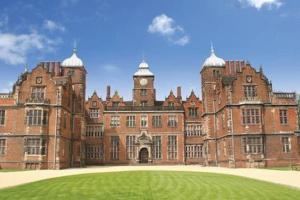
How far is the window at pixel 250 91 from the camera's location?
4041 cm

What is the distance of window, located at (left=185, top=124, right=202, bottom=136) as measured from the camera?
55631 mm

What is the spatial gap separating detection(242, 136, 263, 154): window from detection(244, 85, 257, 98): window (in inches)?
211

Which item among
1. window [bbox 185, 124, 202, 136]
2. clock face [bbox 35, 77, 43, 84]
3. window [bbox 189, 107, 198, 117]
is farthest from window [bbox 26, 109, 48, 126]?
window [bbox 189, 107, 198, 117]

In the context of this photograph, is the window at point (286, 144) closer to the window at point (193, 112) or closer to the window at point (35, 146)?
the window at point (193, 112)

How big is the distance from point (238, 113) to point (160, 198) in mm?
29357

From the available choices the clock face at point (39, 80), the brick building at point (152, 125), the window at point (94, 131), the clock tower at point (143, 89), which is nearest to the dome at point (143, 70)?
the clock tower at point (143, 89)

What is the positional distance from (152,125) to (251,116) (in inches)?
790

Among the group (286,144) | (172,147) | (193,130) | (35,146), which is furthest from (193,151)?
(35,146)

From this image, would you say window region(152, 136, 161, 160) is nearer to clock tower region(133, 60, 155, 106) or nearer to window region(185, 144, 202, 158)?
window region(185, 144, 202, 158)

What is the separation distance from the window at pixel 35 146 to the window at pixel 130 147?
18.9 m

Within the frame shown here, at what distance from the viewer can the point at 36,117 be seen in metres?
37.8

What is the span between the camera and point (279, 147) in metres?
38.9

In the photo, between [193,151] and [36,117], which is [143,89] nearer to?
[193,151]

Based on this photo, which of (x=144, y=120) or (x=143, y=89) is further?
(x=143, y=89)
